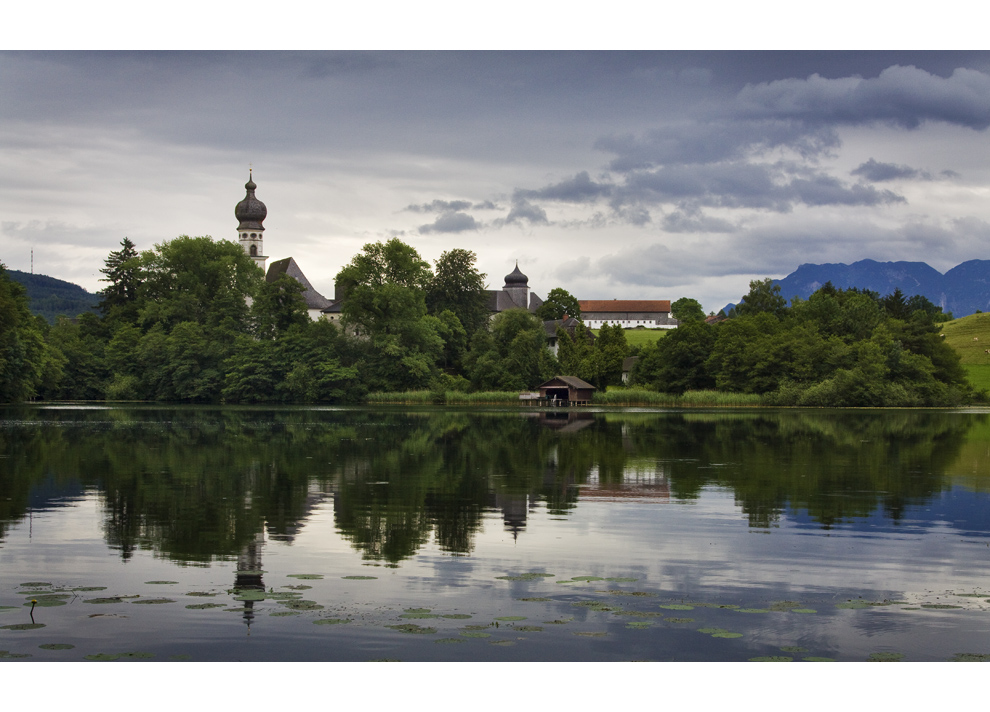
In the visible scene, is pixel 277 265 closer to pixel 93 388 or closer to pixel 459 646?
pixel 93 388

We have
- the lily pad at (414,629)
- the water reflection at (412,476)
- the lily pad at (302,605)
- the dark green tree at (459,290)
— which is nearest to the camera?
the lily pad at (414,629)

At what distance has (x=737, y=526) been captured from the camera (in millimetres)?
15461

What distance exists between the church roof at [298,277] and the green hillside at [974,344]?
76155 millimetres

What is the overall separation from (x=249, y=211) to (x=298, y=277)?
1212 centimetres

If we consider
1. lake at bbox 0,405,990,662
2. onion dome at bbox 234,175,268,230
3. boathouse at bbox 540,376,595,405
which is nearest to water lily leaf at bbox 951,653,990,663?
lake at bbox 0,405,990,662

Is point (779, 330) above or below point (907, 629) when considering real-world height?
above

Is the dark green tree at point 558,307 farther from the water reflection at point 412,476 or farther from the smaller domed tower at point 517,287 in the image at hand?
the water reflection at point 412,476

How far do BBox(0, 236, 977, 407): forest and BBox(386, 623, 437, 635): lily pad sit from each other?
6877 cm

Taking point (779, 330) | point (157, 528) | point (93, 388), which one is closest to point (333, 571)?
point (157, 528)

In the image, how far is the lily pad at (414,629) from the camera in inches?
360

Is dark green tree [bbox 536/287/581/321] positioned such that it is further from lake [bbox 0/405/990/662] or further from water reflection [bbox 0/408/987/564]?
lake [bbox 0/405/990/662]

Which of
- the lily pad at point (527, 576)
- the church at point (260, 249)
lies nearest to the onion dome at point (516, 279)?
the church at point (260, 249)

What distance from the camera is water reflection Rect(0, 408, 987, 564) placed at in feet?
49.4

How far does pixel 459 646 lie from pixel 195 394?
83547mm
